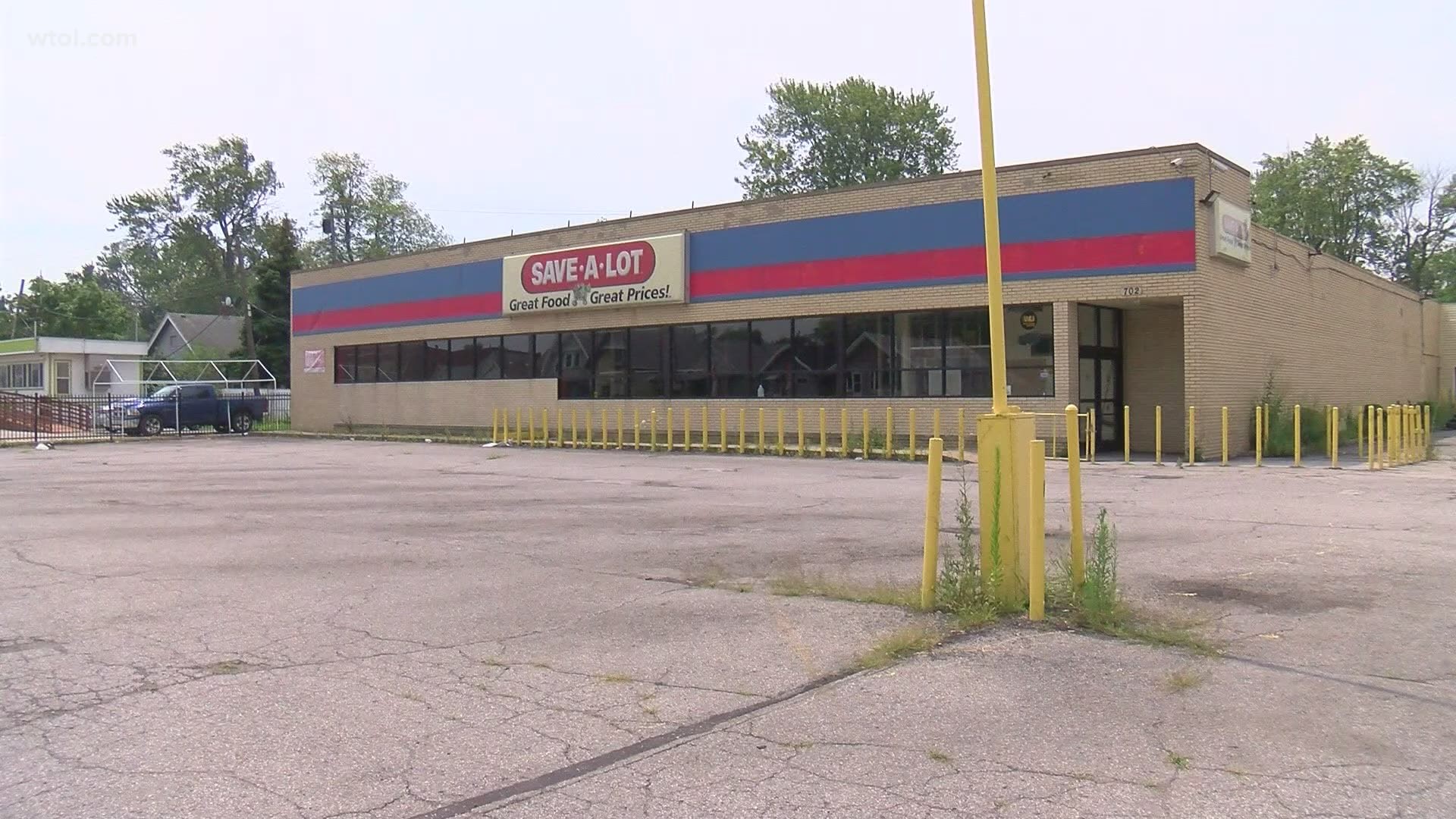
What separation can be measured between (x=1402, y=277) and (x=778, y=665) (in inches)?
2871

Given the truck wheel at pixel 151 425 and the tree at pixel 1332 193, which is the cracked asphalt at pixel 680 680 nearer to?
the truck wheel at pixel 151 425

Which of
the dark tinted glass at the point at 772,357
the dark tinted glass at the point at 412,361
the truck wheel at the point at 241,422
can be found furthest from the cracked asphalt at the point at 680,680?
the truck wheel at the point at 241,422

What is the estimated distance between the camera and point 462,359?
35.0 meters

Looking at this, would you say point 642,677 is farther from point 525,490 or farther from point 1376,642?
point 525,490

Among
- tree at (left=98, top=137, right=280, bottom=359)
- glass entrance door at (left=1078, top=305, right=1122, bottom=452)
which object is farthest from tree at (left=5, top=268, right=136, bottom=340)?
glass entrance door at (left=1078, top=305, right=1122, bottom=452)

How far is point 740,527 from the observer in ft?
39.8

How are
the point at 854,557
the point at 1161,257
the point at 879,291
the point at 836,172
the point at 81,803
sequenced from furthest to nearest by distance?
the point at 836,172 → the point at 879,291 → the point at 1161,257 → the point at 854,557 → the point at 81,803

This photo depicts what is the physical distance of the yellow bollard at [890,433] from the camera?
22.9m

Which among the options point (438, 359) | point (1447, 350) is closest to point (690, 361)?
point (438, 359)

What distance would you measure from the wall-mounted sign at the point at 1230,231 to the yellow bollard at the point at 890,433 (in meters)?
7.40

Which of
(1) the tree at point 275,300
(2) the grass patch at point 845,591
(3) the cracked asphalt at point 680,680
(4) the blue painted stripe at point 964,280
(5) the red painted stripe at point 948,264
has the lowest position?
(3) the cracked asphalt at point 680,680

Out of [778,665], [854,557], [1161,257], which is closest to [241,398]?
[1161,257]

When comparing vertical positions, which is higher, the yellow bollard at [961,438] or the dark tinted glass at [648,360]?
the dark tinted glass at [648,360]

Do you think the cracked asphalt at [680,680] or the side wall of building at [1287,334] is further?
the side wall of building at [1287,334]
